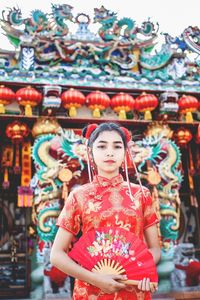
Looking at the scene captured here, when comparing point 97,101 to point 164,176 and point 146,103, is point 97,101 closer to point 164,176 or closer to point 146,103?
point 146,103

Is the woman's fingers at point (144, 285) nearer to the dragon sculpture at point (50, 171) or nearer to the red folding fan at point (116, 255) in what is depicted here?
the red folding fan at point (116, 255)

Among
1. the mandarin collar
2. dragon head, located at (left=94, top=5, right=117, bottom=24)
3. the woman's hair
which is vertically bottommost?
the mandarin collar

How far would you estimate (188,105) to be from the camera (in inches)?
254

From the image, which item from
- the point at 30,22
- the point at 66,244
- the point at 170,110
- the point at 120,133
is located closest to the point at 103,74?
the point at 170,110

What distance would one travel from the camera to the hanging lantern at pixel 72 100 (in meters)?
6.09

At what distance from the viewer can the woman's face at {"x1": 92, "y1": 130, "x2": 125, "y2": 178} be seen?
1.88 m

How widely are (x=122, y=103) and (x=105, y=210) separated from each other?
4667 mm

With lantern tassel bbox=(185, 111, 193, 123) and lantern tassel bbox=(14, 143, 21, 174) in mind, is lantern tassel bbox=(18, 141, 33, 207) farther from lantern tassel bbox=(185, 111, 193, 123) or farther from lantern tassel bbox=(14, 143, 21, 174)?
lantern tassel bbox=(185, 111, 193, 123)

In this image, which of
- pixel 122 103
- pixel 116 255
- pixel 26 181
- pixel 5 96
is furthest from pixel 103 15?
pixel 116 255

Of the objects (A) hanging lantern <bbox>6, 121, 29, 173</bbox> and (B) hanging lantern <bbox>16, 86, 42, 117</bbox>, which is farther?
(A) hanging lantern <bbox>6, 121, 29, 173</bbox>

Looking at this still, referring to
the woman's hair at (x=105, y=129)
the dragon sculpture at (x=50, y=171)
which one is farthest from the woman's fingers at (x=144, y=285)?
the dragon sculpture at (x=50, y=171)

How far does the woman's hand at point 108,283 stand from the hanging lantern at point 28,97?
4.78 metres

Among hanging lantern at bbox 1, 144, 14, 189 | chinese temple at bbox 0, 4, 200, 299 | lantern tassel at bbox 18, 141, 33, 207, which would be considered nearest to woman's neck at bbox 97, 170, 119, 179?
chinese temple at bbox 0, 4, 200, 299

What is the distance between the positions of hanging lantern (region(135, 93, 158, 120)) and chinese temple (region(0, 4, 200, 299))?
2cm
